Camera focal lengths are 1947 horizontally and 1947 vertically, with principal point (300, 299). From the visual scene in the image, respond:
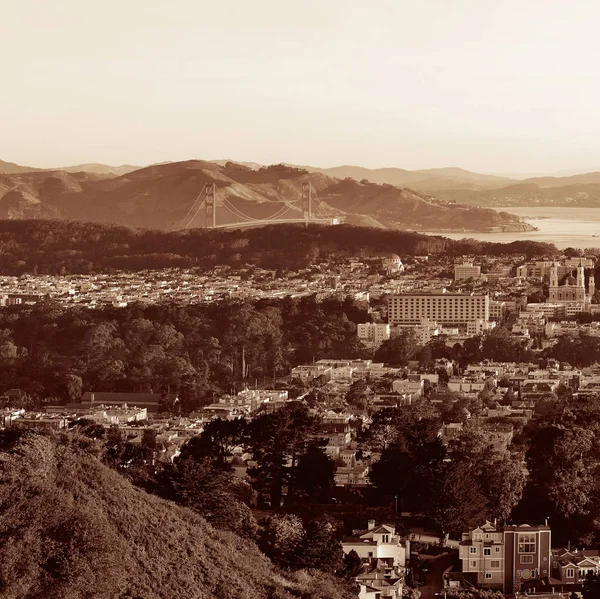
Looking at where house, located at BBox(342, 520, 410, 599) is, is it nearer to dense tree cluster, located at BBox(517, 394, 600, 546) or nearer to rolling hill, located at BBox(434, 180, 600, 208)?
dense tree cluster, located at BBox(517, 394, 600, 546)

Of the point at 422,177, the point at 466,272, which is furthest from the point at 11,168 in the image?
the point at 466,272

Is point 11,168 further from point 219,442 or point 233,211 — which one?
point 219,442

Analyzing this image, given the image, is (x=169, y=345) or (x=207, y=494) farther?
(x=169, y=345)

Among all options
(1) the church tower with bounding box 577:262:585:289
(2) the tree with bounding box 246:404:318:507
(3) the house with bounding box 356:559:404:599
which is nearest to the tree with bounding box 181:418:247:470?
(2) the tree with bounding box 246:404:318:507

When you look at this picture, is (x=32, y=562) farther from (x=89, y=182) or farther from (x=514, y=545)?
(x=89, y=182)

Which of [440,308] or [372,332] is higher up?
[440,308]

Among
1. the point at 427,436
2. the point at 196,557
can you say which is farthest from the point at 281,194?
the point at 196,557
